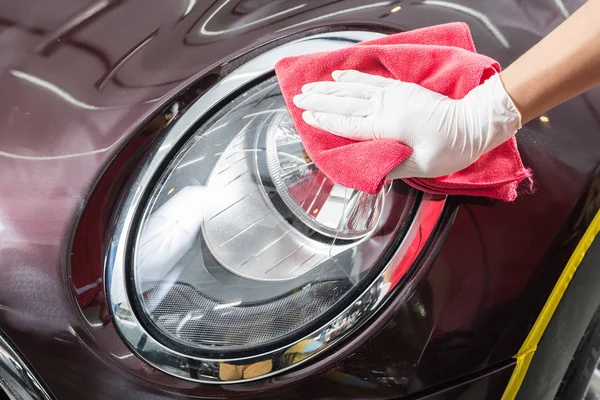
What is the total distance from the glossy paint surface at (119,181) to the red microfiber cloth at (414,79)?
0.12ft

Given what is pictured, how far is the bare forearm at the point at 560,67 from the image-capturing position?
842 millimetres

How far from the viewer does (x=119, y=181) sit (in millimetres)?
904

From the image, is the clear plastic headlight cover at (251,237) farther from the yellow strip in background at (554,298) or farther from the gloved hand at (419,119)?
the yellow strip in background at (554,298)

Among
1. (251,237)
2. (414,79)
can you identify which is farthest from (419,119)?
(251,237)

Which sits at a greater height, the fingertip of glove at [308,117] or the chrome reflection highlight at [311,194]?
the fingertip of glove at [308,117]

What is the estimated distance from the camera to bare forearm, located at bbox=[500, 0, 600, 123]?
2.76ft

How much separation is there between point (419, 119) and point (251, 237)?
1.01 feet

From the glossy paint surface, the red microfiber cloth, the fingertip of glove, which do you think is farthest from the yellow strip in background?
the fingertip of glove

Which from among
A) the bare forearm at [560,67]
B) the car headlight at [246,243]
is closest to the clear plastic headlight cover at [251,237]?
the car headlight at [246,243]

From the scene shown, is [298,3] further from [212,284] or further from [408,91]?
[212,284]

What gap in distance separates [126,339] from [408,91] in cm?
53

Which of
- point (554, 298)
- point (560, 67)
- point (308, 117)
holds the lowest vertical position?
point (554, 298)

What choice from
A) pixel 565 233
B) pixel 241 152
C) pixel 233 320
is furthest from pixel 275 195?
pixel 565 233

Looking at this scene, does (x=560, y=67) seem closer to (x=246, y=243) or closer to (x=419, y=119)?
(x=419, y=119)
